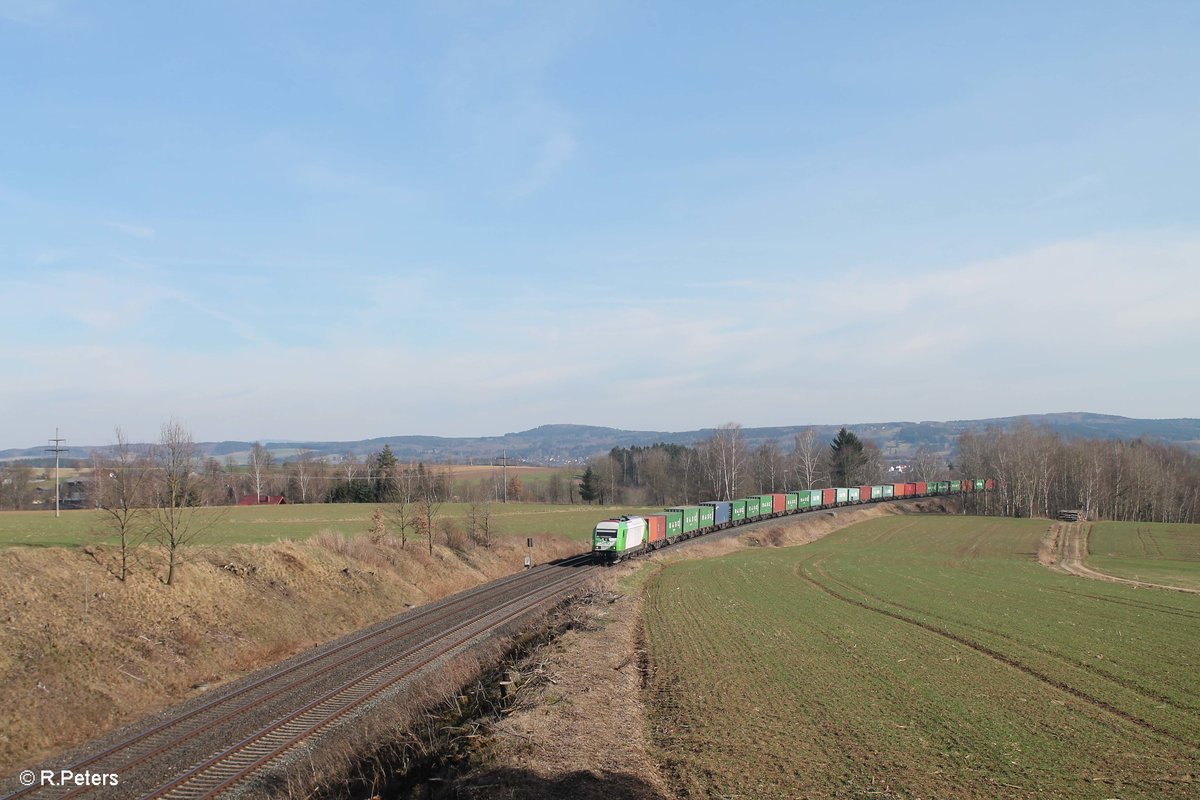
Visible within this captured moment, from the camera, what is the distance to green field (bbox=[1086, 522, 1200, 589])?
44.8m

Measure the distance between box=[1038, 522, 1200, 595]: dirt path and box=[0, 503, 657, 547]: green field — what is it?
40264mm

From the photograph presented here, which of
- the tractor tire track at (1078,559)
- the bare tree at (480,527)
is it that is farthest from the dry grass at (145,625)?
the tractor tire track at (1078,559)

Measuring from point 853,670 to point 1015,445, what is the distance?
125317 millimetres

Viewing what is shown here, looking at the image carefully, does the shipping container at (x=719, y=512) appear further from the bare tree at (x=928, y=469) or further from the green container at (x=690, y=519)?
the bare tree at (x=928, y=469)

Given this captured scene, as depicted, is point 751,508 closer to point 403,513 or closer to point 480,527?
point 480,527

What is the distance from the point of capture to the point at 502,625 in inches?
1221

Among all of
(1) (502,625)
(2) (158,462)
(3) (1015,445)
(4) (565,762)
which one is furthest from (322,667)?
(3) (1015,445)

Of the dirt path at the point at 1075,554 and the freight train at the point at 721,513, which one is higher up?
the freight train at the point at 721,513

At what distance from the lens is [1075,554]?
60500mm

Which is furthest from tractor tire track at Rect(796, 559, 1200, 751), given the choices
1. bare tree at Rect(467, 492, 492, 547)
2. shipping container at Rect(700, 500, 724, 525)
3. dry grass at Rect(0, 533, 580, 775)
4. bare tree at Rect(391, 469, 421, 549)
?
shipping container at Rect(700, 500, 724, 525)

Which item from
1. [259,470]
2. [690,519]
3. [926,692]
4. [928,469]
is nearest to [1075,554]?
[690,519]

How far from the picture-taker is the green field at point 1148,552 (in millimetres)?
44844

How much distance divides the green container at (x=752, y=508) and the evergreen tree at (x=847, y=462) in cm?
5871

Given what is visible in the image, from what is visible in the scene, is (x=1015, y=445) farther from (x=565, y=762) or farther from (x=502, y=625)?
(x=565, y=762)
